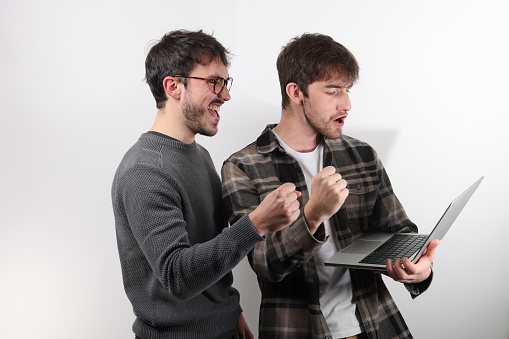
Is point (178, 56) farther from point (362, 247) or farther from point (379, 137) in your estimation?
point (379, 137)

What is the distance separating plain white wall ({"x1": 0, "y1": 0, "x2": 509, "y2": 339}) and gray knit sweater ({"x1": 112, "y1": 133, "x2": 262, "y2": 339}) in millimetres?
660

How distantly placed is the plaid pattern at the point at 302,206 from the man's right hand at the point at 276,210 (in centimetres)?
28

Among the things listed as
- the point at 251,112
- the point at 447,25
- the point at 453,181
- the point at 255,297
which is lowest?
the point at 255,297

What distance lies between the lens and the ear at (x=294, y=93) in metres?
1.72

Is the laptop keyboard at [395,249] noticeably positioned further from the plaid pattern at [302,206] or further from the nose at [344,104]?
the nose at [344,104]

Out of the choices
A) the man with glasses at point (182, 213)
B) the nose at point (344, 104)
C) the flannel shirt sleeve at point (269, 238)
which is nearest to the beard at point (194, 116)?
the man with glasses at point (182, 213)

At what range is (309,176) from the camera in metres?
1.69

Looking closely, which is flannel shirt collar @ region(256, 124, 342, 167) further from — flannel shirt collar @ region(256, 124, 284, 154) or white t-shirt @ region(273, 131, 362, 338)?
white t-shirt @ region(273, 131, 362, 338)

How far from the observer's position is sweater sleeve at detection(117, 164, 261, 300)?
3.72ft

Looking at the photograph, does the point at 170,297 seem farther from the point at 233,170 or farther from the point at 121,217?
the point at 233,170

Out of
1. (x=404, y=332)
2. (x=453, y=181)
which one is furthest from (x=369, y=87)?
(x=404, y=332)

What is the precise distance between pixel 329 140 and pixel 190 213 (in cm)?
60

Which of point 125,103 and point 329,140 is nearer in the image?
point 329,140

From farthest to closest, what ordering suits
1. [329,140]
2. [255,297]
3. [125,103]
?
[255,297] < [125,103] < [329,140]
